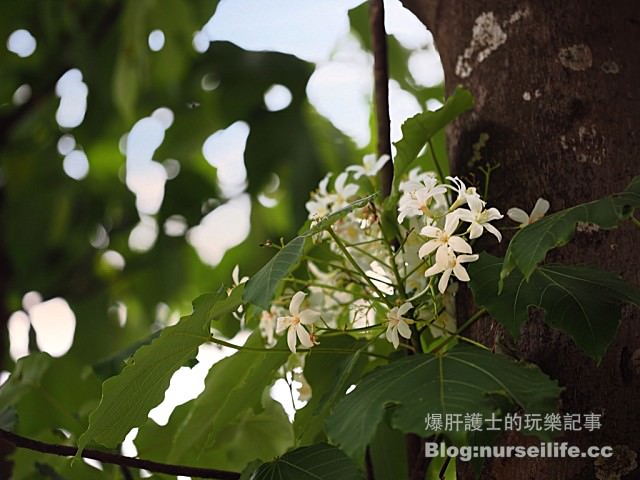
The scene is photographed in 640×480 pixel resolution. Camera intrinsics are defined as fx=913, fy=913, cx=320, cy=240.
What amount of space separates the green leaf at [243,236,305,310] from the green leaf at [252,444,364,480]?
0.40ft

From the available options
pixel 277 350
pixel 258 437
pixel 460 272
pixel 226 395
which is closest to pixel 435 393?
pixel 460 272

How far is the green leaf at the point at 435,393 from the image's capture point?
50cm

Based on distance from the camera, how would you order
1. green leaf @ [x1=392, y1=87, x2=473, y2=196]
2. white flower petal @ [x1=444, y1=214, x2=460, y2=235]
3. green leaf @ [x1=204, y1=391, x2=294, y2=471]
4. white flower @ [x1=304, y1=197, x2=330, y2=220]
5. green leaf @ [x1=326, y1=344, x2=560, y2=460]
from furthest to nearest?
green leaf @ [x1=204, y1=391, x2=294, y2=471], white flower @ [x1=304, y1=197, x2=330, y2=220], green leaf @ [x1=392, y1=87, x2=473, y2=196], white flower petal @ [x1=444, y1=214, x2=460, y2=235], green leaf @ [x1=326, y1=344, x2=560, y2=460]

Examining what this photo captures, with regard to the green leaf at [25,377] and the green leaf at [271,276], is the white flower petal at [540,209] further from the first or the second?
the green leaf at [25,377]

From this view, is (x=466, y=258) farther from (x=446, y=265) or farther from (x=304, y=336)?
(x=304, y=336)

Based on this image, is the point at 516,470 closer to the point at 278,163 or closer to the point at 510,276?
the point at 510,276

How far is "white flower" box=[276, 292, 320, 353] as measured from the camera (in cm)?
66

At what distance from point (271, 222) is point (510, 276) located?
1.31m

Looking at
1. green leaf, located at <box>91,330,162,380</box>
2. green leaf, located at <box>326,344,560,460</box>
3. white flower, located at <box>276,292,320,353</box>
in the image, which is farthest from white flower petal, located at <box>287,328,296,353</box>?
green leaf, located at <box>91,330,162,380</box>

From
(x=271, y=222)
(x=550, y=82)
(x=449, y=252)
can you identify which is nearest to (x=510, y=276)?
(x=449, y=252)

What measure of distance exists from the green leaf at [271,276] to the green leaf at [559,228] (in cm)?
13

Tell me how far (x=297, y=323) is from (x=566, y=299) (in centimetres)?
20

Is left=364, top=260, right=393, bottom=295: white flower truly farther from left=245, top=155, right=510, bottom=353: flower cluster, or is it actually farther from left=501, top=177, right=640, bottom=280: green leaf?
left=501, top=177, right=640, bottom=280: green leaf

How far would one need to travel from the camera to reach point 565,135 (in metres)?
0.69
